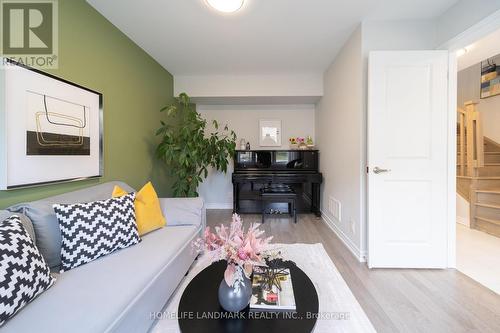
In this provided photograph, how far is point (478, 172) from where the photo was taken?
3297 millimetres

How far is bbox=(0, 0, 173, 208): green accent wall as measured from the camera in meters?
1.72

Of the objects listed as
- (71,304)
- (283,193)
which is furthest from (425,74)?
(71,304)

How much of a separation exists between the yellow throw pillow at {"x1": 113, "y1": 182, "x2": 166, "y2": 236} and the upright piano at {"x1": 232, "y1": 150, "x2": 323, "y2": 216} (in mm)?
2008

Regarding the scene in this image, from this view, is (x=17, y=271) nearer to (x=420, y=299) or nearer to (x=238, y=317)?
(x=238, y=317)

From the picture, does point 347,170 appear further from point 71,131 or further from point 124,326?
point 71,131

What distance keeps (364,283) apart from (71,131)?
279 cm

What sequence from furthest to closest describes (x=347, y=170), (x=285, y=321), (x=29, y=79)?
1. (x=347, y=170)
2. (x=29, y=79)
3. (x=285, y=321)

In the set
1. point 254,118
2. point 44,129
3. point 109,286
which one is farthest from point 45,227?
point 254,118

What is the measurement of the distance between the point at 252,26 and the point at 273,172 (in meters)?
2.39

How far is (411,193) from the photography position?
6.76ft

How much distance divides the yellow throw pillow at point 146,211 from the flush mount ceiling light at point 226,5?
1734 millimetres

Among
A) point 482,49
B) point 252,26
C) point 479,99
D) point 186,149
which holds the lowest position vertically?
point 186,149

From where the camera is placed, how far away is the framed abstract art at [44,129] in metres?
1.33

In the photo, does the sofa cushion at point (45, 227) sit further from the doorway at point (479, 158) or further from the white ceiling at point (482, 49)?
the white ceiling at point (482, 49)
